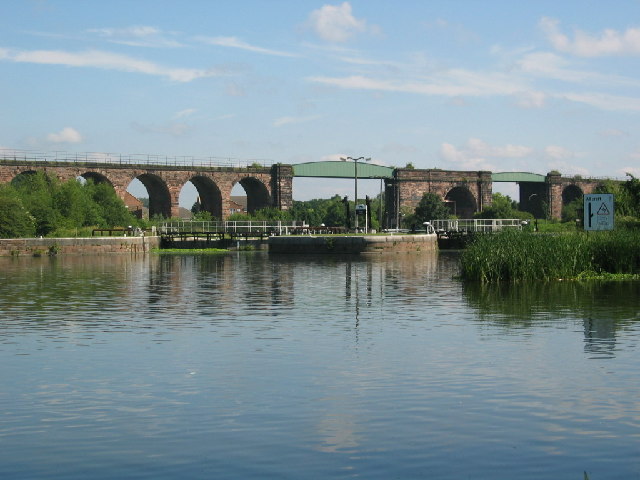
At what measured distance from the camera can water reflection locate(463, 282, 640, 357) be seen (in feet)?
66.1

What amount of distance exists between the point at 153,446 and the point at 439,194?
10782cm

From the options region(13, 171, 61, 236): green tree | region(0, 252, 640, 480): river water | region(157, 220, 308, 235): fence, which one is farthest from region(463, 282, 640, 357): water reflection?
region(157, 220, 308, 235): fence

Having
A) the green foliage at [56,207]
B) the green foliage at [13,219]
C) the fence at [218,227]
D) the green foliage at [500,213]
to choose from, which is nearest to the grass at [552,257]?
the green foliage at [13,219]

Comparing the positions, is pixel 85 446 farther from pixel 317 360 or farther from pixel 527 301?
pixel 527 301

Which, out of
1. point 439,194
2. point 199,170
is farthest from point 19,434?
point 439,194

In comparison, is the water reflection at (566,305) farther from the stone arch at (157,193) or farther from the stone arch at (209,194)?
the stone arch at (209,194)

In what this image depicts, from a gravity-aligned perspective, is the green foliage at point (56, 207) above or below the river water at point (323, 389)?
above

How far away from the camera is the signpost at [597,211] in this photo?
37.8 meters

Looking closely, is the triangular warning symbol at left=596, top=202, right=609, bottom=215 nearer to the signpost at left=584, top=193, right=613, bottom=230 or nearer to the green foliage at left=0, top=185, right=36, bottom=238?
the signpost at left=584, top=193, right=613, bottom=230

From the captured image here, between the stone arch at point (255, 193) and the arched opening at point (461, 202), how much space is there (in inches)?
1010

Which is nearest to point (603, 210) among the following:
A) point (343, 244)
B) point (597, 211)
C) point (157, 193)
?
point (597, 211)

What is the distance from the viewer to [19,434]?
1078 centimetres

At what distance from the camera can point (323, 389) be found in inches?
523

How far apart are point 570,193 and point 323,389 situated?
4866 inches
